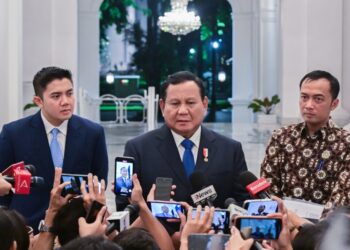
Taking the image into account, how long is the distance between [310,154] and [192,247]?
162 cm

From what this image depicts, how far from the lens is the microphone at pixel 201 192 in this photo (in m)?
3.12

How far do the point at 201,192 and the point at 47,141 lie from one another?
143 centimetres

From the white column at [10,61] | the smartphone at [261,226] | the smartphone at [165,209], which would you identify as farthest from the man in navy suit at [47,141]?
the white column at [10,61]

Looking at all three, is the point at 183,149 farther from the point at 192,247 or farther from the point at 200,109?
the point at 192,247

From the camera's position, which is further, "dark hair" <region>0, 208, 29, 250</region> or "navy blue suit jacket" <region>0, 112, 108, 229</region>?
"navy blue suit jacket" <region>0, 112, 108, 229</region>

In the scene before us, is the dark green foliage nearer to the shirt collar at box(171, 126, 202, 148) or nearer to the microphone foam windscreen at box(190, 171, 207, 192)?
the shirt collar at box(171, 126, 202, 148)

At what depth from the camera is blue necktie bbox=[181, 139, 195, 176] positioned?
12.3 ft

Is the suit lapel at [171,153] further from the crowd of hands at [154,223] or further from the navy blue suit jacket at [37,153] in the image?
the navy blue suit jacket at [37,153]

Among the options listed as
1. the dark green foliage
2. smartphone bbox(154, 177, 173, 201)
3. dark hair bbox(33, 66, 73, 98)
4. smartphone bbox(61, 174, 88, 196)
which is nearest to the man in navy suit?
dark hair bbox(33, 66, 73, 98)

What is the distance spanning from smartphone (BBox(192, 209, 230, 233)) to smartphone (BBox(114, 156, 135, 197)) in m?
0.48

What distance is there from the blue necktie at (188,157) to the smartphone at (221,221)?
28.5 inches

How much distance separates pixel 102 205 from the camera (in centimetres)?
304

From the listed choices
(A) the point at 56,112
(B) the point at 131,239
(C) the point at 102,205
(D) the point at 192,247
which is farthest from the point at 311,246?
(A) the point at 56,112

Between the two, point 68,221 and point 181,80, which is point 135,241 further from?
point 181,80
